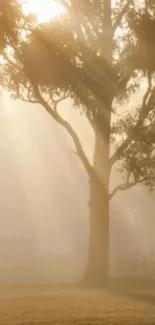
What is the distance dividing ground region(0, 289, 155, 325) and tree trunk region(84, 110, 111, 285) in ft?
27.2

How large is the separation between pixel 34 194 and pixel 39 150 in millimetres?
4417

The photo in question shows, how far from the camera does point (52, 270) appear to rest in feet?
138

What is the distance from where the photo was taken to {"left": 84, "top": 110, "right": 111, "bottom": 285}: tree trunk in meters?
32.3

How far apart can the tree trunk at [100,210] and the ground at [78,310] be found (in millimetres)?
8279

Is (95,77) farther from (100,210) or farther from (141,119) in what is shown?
(100,210)

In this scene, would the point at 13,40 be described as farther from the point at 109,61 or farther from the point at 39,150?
the point at 39,150

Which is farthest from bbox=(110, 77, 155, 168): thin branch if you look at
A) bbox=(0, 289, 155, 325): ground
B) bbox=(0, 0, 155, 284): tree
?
bbox=(0, 289, 155, 325): ground

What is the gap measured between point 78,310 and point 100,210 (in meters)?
14.8

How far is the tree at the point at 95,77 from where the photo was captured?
31.2 meters

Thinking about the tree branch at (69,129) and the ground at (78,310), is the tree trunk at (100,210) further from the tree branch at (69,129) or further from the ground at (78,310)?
the ground at (78,310)

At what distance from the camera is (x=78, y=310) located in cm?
1777

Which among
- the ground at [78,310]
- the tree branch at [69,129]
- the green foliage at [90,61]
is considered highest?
the green foliage at [90,61]

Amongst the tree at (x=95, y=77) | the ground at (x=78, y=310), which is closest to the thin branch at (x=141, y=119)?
the tree at (x=95, y=77)

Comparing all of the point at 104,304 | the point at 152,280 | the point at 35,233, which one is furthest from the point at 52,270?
the point at 35,233
